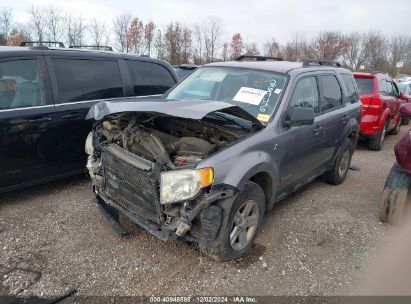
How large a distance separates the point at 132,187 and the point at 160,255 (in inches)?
29.7

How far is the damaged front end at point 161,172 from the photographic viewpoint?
→ 2887mm

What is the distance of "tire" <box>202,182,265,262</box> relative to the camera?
313cm

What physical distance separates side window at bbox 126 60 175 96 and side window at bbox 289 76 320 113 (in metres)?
2.58

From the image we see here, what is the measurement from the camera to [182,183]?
2.87m

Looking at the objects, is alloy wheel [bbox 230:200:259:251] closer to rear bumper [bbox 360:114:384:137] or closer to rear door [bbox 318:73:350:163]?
rear door [bbox 318:73:350:163]

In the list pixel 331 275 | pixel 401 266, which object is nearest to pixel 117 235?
pixel 331 275

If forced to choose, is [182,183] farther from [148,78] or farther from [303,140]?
[148,78]

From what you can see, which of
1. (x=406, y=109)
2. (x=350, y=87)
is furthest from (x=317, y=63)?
(x=406, y=109)

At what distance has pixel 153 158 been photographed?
321 centimetres

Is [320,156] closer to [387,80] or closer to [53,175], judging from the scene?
[53,175]

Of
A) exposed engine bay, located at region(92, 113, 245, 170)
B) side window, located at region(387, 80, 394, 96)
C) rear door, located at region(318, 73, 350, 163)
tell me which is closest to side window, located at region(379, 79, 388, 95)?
side window, located at region(387, 80, 394, 96)

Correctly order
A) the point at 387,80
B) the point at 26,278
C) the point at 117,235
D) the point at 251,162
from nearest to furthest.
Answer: the point at 26,278 < the point at 251,162 < the point at 117,235 < the point at 387,80

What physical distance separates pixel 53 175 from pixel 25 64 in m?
1.43

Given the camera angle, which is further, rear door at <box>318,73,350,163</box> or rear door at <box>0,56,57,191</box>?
rear door at <box>318,73,350,163</box>
